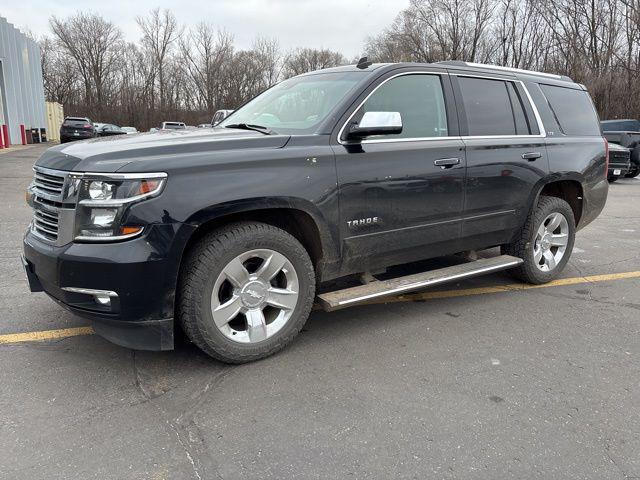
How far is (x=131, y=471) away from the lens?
7.64 ft

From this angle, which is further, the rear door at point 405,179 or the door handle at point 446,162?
the door handle at point 446,162

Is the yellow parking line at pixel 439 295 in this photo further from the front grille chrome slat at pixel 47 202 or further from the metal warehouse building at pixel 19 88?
the metal warehouse building at pixel 19 88

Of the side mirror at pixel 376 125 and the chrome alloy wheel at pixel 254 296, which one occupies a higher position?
the side mirror at pixel 376 125

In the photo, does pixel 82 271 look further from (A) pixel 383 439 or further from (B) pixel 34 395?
(A) pixel 383 439

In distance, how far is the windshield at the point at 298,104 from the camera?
3.68 metres

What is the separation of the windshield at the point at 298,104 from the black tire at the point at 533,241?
220 cm

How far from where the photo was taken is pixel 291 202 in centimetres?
323

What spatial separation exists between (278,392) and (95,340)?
148 centimetres

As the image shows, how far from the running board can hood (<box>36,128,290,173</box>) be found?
112 centimetres

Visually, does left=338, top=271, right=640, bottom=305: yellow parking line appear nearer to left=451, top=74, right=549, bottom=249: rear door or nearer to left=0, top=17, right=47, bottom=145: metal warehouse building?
left=451, top=74, right=549, bottom=249: rear door

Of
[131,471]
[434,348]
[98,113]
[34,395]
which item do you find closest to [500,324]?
[434,348]

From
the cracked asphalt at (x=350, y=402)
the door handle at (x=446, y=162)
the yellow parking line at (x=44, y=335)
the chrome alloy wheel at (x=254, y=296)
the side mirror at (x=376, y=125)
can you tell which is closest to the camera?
the cracked asphalt at (x=350, y=402)

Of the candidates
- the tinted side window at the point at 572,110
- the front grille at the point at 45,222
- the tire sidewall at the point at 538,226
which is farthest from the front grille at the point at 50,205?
the tinted side window at the point at 572,110

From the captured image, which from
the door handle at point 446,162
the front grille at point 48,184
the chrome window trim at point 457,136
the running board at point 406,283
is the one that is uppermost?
Answer: the chrome window trim at point 457,136
